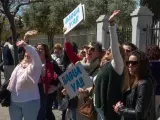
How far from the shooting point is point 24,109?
554 cm

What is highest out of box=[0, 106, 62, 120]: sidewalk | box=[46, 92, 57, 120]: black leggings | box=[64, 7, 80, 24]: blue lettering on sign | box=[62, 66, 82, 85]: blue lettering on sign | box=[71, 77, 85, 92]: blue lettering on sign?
box=[64, 7, 80, 24]: blue lettering on sign

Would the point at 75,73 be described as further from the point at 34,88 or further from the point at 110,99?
the point at 110,99

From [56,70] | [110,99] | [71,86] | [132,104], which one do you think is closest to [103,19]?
[56,70]

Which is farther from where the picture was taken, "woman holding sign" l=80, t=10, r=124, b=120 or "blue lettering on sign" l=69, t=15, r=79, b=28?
"blue lettering on sign" l=69, t=15, r=79, b=28

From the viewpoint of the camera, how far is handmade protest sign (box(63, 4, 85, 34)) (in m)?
6.13

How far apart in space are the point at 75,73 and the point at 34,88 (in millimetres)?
703

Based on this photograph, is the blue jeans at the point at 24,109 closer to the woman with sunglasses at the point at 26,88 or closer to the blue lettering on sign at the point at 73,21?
the woman with sunglasses at the point at 26,88

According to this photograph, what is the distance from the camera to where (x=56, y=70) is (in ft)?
22.2

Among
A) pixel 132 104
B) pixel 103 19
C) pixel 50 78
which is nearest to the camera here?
pixel 132 104

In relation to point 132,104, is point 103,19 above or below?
above

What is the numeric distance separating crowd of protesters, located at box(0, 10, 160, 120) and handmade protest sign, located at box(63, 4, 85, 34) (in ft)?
0.87

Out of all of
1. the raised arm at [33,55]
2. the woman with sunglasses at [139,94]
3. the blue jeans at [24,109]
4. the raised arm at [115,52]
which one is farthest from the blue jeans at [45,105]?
the woman with sunglasses at [139,94]

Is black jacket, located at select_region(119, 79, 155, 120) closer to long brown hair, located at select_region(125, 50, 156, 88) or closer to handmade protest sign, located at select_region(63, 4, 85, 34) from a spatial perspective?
long brown hair, located at select_region(125, 50, 156, 88)

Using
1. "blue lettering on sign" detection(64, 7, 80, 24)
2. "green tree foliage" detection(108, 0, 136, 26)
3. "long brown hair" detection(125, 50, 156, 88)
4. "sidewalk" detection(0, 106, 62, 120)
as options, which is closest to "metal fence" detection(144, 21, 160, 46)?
"sidewalk" detection(0, 106, 62, 120)
